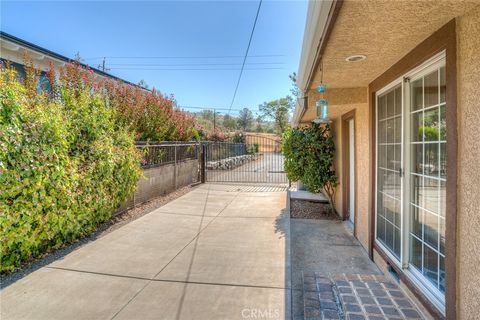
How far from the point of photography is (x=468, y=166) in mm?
1990

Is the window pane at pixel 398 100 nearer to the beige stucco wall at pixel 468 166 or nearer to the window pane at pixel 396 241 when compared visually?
the beige stucco wall at pixel 468 166

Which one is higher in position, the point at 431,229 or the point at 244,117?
the point at 244,117

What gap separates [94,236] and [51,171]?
1.64 m

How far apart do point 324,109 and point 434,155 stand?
5.68 ft

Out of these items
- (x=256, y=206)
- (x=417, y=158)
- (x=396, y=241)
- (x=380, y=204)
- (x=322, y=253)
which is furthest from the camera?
(x=256, y=206)

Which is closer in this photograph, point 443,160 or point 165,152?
point 443,160

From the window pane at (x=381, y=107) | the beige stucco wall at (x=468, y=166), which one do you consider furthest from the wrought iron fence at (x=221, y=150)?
the beige stucco wall at (x=468, y=166)

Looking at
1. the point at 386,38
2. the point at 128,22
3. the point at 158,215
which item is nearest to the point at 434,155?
the point at 386,38

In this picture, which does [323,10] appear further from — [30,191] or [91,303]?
[30,191]

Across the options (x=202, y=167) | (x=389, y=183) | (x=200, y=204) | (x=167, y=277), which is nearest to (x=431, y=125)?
(x=389, y=183)

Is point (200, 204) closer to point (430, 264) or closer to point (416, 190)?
point (416, 190)

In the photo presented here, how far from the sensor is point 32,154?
3.80 metres

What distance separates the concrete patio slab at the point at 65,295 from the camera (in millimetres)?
2809

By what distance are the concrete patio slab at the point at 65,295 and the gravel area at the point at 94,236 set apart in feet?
0.59
